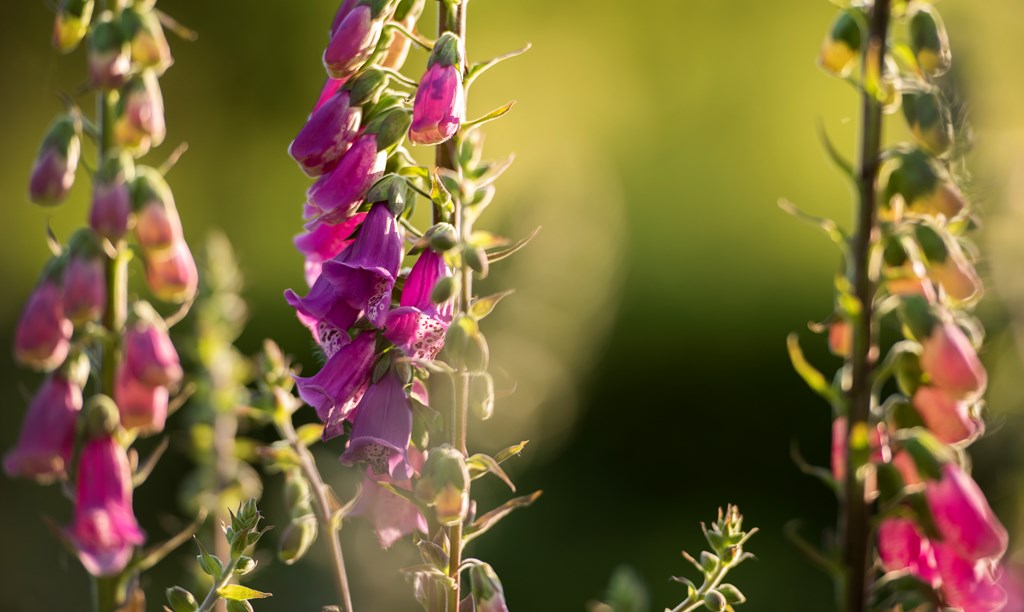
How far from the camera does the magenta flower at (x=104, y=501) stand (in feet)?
3.42

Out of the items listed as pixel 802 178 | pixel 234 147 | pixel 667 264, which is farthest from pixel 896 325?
pixel 234 147

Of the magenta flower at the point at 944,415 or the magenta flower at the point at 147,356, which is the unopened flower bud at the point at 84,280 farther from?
the magenta flower at the point at 944,415

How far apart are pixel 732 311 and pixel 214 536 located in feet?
9.15

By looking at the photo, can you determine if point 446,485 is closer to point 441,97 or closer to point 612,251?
point 441,97

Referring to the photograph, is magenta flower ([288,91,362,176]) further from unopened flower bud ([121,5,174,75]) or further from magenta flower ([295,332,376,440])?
unopened flower bud ([121,5,174,75])

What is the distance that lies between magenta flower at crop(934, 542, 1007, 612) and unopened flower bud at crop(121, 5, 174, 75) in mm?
734

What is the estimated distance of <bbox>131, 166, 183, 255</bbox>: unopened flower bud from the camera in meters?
1.06

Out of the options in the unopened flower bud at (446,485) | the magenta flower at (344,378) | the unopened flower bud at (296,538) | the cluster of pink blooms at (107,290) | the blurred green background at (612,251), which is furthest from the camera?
the blurred green background at (612,251)

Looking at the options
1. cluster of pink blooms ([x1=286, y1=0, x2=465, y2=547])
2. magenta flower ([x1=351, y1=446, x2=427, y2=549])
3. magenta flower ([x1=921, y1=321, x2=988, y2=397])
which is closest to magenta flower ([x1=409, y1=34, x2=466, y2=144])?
cluster of pink blooms ([x1=286, y1=0, x2=465, y2=547])

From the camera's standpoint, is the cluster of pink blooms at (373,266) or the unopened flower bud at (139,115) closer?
the cluster of pink blooms at (373,266)

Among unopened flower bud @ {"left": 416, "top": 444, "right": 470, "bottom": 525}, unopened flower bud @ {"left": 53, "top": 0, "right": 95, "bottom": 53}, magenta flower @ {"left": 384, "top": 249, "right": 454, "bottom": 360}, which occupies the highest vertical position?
unopened flower bud @ {"left": 53, "top": 0, "right": 95, "bottom": 53}

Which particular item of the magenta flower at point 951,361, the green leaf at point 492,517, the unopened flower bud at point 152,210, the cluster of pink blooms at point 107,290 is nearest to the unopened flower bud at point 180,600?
Answer: the cluster of pink blooms at point 107,290

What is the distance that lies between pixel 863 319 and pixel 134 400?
646mm

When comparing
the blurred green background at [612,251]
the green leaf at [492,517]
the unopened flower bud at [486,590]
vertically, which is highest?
the green leaf at [492,517]
